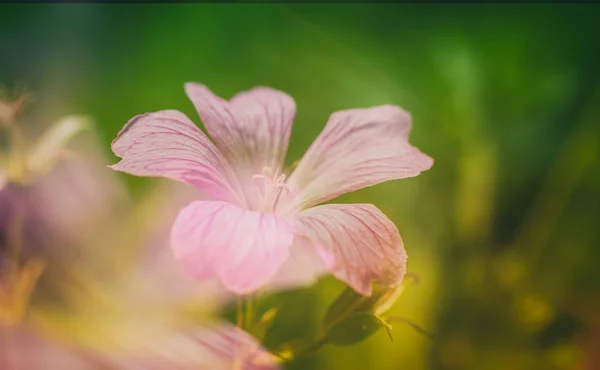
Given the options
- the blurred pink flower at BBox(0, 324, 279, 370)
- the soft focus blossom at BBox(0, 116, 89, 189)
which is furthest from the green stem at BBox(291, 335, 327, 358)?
the soft focus blossom at BBox(0, 116, 89, 189)

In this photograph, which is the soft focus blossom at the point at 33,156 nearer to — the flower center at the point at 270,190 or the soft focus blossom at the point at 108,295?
the soft focus blossom at the point at 108,295

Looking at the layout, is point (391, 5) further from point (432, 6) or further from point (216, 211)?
point (216, 211)

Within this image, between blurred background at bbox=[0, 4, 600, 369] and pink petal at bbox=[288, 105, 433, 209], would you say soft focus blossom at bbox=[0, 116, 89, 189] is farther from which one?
pink petal at bbox=[288, 105, 433, 209]

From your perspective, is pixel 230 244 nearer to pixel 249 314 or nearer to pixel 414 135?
pixel 249 314

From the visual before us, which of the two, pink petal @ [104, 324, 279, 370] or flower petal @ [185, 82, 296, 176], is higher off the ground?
flower petal @ [185, 82, 296, 176]

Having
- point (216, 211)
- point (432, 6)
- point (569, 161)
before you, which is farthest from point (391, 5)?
point (216, 211)

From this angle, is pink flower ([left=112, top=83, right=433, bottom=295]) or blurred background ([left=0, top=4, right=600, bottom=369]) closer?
pink flower ([left=112, top=83, right=433, bottom=295])

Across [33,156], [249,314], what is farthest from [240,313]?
[33,156]

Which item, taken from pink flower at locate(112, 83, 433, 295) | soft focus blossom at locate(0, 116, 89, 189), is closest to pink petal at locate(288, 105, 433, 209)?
pink flower at locate(112, 83, 433, 295)

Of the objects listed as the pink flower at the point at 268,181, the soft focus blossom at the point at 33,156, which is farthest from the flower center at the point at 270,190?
the soft focus blossom at the point at 33,156

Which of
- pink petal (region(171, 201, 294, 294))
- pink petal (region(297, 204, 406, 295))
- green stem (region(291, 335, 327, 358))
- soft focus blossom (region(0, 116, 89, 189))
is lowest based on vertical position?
green stem (region(291, 335, 327, 358))
